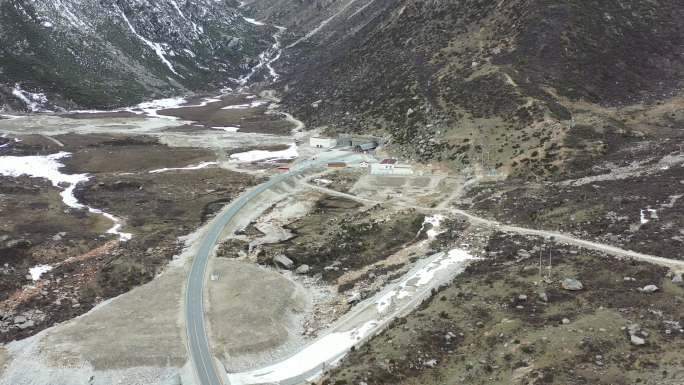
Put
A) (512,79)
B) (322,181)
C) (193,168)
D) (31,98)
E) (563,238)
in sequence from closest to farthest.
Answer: (563,238)
(322,181)
(512,79)
(193,168)
(31,98)

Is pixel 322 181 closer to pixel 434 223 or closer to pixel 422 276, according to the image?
pixel 434 223

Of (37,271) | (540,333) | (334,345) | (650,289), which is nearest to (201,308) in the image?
(334,345)

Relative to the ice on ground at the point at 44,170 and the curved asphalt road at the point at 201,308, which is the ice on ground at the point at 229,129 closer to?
the ice on ground at the point at 44,170

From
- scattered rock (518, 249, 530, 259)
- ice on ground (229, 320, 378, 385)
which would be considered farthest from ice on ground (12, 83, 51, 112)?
scattered rock (518, 249, 530, 259)

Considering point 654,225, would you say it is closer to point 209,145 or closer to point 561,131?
point 561,131

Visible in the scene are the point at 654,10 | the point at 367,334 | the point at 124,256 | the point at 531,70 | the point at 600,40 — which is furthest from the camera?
the point at 654,10

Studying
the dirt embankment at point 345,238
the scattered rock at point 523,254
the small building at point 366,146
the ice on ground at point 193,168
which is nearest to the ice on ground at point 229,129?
the ice on ground at point 193,168

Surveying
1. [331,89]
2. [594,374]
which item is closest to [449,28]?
[331,89]
